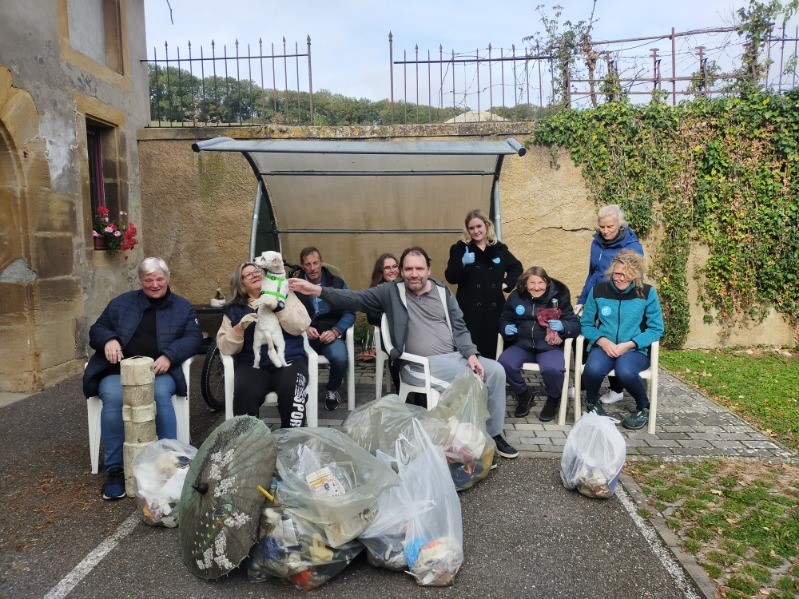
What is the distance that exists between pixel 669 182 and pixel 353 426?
5658 millimetres

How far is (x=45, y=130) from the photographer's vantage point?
219 inches

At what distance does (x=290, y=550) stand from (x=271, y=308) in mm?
1688

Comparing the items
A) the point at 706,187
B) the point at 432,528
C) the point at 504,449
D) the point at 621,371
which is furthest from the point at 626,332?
the point at 706,187

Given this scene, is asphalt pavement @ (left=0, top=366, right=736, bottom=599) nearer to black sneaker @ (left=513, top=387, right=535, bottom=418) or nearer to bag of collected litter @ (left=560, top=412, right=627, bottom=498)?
bag of collected litter @ (left=560, top=412, right=627, bottom=498)

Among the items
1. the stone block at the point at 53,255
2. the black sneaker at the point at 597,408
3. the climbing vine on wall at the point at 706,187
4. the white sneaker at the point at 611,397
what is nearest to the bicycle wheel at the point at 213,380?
the stone block at the point at 53,255

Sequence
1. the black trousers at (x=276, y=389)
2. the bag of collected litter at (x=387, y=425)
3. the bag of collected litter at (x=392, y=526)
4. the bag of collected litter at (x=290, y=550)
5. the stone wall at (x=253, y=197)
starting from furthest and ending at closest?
the stone wall at (x=253, y=197)
the black trousers at (x=276, y=389)
the bag of collected litter at (x=387, y=425)
the bag of collected litter at (x=392, y=526)
the bag of collected litter at (x=290, y=550)

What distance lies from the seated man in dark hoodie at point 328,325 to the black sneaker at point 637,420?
2.15 metres

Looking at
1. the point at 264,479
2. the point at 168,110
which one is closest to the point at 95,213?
the point at 168,110

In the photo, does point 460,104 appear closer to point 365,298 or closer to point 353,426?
point 365,298

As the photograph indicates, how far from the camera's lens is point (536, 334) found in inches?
181

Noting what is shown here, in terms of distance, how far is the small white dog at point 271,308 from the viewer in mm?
3742

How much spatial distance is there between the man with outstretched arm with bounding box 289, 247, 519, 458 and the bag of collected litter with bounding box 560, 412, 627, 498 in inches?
21.3

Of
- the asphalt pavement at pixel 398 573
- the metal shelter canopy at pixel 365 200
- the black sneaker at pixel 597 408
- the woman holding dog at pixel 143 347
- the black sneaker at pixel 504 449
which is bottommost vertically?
the asphalt pavement at pixel 398 573

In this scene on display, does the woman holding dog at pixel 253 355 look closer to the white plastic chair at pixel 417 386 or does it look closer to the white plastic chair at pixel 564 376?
the white plastic chair at pixel 417 386
